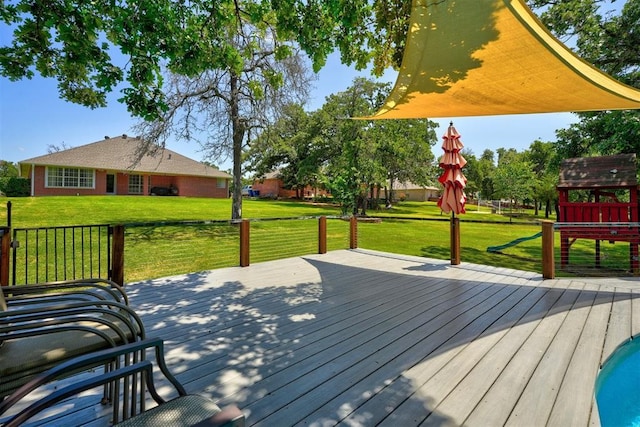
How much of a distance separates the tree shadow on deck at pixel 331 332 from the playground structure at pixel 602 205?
325 centimetres

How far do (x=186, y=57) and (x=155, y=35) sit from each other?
0.40 meters

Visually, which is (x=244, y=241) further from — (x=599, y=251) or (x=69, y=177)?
(x=69, y=177)

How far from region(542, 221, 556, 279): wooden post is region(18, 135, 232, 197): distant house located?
61.6 ft

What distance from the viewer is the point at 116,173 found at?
24484mm

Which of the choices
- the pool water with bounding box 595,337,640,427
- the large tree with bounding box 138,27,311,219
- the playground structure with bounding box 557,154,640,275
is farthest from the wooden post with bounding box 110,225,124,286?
the large tree with bounding box 138,27,311,219

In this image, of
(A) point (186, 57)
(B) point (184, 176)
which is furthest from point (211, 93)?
(B) point (184, 176)

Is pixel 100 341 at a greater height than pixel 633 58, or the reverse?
pixel 633 58

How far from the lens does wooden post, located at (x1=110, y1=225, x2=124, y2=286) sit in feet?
14.6

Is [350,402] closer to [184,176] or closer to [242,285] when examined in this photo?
[242,285]

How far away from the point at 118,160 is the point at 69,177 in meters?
3.27

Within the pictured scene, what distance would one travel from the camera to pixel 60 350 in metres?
1.66

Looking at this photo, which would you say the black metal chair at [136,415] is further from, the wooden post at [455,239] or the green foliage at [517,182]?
the green foliage at [517,182]

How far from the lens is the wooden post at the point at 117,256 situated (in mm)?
4438

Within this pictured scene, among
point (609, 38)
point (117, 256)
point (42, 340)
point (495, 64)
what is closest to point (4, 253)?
point (117, 256)
